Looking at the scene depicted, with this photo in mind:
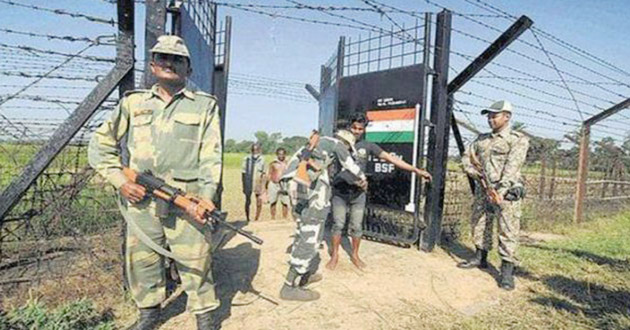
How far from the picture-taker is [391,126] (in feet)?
17.7

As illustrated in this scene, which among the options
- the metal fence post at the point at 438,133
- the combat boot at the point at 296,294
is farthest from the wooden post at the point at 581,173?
the combat boot at the point at 296,294

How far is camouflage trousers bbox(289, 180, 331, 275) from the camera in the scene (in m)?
3.49

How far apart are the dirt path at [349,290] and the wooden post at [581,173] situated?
492 centimetres

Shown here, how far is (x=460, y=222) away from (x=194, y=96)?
4.75 meters

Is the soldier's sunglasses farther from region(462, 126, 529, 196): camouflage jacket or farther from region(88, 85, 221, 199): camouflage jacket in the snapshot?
region(462, 126, 529, 196): camouflage jacket

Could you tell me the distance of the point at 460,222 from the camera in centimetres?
619

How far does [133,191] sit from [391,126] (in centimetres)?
363

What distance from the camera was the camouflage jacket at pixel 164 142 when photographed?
8.44ft

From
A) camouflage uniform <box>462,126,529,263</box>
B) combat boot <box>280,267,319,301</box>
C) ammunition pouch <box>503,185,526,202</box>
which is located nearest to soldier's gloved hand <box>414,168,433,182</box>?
camouflage uniform <box>462,126,529,263</box>

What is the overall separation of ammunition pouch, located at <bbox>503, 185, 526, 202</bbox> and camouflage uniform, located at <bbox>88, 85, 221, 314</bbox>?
2829mm

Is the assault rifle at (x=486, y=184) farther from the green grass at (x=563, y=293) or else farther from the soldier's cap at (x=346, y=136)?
the soldier's cap at (x=346, y=136)

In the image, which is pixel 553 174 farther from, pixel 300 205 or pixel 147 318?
pixel 147 318

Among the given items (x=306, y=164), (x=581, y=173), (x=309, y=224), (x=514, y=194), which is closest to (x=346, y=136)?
(x=306, y=164)

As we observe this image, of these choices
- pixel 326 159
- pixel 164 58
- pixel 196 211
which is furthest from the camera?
pixel 326 159
